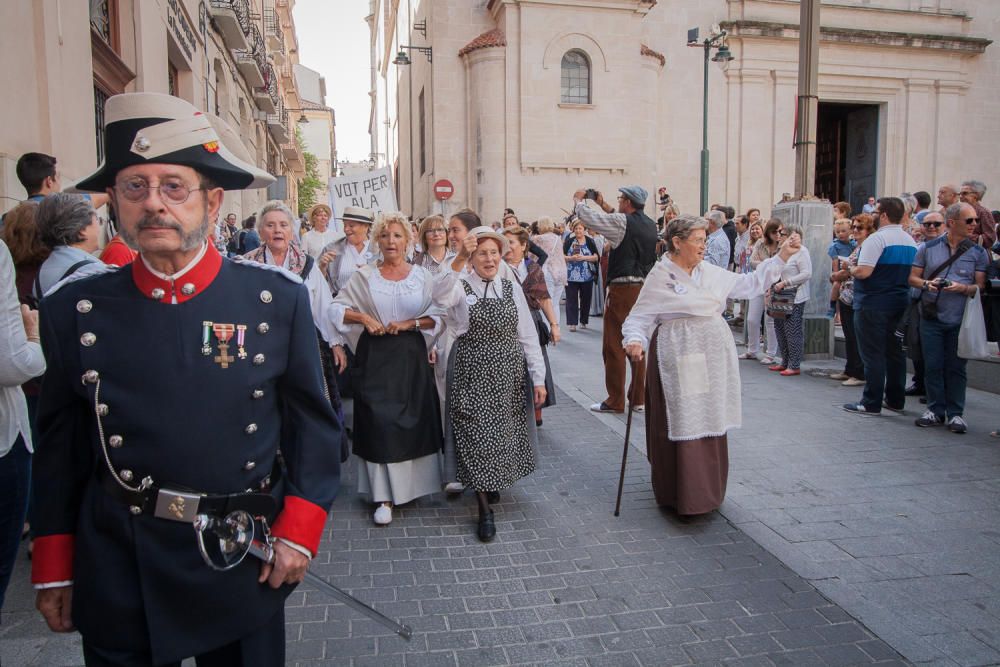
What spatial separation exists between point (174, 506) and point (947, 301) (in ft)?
23.0

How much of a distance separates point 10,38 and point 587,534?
6374 millimetres

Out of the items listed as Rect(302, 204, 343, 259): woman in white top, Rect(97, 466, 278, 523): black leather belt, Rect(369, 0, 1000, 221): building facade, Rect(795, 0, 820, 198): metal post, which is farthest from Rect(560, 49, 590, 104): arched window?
Rect(97, 466, 278, 523): black leather belt

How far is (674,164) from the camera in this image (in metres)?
26.9

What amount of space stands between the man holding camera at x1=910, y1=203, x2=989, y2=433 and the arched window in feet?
62.9

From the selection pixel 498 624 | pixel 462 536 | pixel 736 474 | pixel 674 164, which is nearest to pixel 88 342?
pixel 498 624

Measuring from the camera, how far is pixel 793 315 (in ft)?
32.2

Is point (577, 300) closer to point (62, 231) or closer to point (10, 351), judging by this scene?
point (62, 231)

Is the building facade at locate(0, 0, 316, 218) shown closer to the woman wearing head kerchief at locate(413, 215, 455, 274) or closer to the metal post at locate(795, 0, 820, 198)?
the woman wearing head kerchief at locate(413, 215, 455, 274)

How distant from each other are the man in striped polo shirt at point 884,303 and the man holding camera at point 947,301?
1.16 ft

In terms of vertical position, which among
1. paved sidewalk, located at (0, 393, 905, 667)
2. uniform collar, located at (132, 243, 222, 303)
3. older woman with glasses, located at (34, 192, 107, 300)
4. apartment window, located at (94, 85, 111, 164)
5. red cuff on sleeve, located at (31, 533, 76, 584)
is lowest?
paved sidewalk, located at (0, 393, 905, 667)

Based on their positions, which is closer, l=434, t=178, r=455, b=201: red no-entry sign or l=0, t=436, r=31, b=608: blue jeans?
l=0, t=436, r=31, b=608: blue jeans

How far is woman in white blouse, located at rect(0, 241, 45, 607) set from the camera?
270 cm

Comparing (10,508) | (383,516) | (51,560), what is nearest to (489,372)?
(383,516)

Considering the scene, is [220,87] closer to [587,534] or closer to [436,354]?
[436,354]
